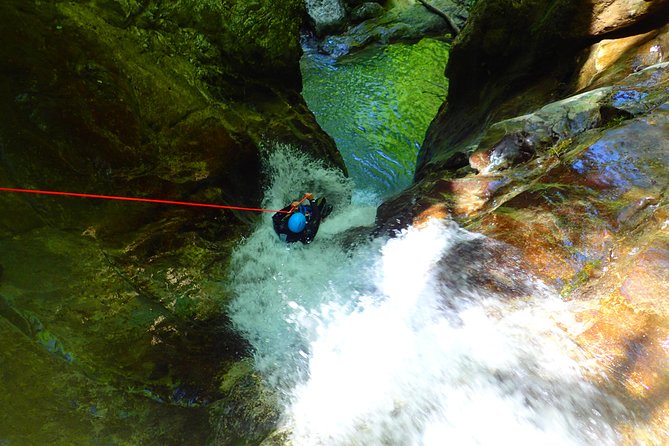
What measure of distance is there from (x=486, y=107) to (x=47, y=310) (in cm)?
726

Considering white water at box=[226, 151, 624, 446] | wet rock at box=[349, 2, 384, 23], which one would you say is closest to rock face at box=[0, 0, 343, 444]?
white water at box=[226, 151, 624, 446]

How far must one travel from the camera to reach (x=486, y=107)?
6891 mm

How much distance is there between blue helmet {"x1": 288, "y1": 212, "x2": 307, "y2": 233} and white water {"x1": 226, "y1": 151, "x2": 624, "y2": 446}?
15.7 inches

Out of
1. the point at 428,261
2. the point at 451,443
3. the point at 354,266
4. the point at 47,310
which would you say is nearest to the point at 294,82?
the point at 354,266

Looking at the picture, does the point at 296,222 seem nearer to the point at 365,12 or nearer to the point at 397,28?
Answer: the point at 397,28

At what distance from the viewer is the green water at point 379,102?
29.6 feet

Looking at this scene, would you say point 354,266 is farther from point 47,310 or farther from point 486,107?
point 486,107

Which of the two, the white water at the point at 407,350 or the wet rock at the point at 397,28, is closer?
the white water at the point at 407,350

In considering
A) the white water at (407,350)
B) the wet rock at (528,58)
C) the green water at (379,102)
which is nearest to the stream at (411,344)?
the white water at (407,350)

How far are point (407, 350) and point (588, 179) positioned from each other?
8.06 ft

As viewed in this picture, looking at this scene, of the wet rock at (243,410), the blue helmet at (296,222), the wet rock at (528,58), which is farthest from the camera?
the wet rock at (528,58)

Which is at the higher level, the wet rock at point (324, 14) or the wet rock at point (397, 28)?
the wet rock at point (324, 14)

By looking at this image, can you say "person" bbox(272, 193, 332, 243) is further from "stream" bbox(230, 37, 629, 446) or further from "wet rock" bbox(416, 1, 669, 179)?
"wet rock" bbox(416, 1, 669, 179)

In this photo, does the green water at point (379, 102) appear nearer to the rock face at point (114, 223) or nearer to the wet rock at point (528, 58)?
the wet rock at point (528, 58)
